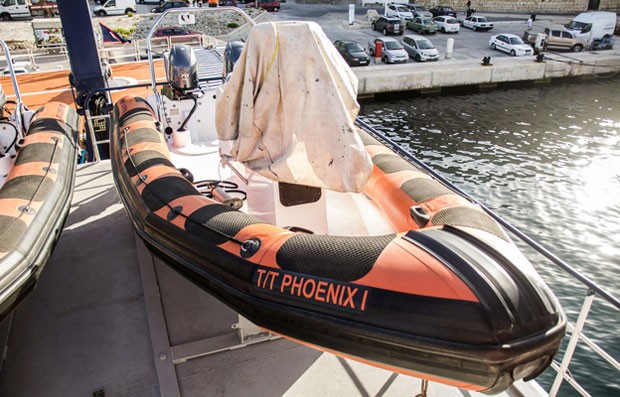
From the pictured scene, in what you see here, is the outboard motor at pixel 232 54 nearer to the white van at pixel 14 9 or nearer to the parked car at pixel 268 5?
the white van at pixel 14 9

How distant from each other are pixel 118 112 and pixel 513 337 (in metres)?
5.02

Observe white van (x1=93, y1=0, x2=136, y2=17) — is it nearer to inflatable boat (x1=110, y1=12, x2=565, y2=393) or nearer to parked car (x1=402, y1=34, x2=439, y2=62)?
parked car (x1=402, y1=34, x2=439, y2=62)

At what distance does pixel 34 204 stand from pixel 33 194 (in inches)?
6.8

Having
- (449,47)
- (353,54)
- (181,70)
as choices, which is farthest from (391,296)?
(449,47)

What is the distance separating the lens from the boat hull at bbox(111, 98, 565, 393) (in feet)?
7.14

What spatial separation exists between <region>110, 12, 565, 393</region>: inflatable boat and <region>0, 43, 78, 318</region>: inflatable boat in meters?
0.56

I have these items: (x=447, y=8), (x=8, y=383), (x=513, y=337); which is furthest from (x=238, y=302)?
(x=447, y=8)

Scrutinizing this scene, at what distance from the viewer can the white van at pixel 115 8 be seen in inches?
1214

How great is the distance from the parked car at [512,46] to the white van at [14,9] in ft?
94.4

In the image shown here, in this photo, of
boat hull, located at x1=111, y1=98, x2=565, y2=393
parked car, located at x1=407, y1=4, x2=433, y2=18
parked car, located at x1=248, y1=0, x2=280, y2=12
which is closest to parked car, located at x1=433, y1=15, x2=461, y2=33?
parked car, located at x1=407, y1=4, x2=433, y2=18

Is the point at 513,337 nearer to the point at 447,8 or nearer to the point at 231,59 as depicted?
the point at 231,59

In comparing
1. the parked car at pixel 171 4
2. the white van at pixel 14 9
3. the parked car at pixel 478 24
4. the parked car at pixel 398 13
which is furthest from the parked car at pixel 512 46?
the white van at pixel 14 9

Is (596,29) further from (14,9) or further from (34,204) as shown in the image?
(14,9)

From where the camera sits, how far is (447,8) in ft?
119
